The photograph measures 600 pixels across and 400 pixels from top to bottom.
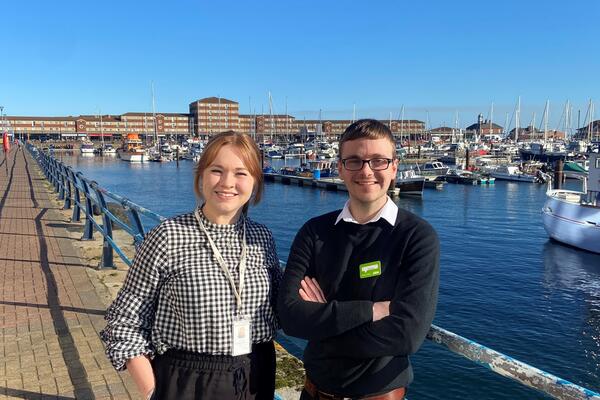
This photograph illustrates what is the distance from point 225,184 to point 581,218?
26508 mm

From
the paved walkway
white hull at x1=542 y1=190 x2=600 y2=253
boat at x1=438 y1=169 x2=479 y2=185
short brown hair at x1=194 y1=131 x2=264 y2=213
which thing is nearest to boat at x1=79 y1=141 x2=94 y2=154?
boat at x1=438 y1=169 x2=479 y2=185

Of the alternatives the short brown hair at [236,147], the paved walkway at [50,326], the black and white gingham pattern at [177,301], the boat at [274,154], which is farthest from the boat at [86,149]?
the black and white gingham pattern at [177,301]

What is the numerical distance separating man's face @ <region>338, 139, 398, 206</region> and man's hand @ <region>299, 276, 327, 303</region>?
37 centimetres

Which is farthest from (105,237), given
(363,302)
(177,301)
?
(363,302)

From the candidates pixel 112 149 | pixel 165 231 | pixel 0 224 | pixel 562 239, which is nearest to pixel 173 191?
pixel 562 239

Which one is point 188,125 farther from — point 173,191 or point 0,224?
point 0,224

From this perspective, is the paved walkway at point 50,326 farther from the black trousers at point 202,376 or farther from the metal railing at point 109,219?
the black trousers at point 202,376

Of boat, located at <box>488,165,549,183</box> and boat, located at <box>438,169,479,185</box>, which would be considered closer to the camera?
boat, located at <box>438,169,479,185</box>

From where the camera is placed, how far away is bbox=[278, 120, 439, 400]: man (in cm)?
174

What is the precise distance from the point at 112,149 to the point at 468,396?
376 feet

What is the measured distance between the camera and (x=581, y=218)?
24.4 metres

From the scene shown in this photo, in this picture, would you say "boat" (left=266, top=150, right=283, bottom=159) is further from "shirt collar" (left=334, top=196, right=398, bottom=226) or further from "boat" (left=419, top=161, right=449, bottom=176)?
"shirt collar" (left=334, top=196, right=398, bottom=226)

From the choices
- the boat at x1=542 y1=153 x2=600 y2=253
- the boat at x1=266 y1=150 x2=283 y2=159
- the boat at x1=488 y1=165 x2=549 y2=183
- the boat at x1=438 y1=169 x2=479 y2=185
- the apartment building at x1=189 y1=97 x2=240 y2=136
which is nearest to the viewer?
the boat at x1=542 y1=153 x2=600 y2=253

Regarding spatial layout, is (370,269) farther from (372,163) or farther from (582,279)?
(582,279)
